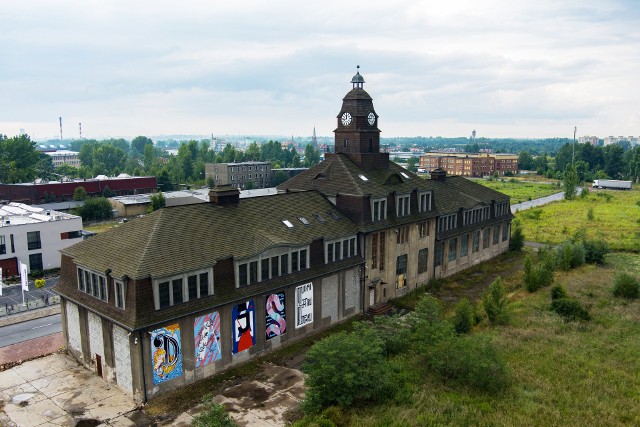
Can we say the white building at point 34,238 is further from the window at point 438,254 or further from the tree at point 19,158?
the tree at point 19,158

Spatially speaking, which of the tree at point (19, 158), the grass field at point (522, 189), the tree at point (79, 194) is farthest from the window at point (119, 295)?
the tree at point (19, 158)

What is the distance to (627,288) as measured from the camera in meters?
46.8

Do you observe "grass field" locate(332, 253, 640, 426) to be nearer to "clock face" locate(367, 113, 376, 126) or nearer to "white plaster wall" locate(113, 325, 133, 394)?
"white plaster wall" locate(113, 325, 133, 394)

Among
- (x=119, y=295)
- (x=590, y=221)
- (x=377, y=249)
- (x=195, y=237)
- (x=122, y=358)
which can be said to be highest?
(x=195, y=237)

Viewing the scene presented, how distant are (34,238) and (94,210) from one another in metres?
38.4

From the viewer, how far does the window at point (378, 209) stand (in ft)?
148

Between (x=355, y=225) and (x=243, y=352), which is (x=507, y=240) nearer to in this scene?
(x=355, y=225)

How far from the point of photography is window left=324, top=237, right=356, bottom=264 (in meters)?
40.8

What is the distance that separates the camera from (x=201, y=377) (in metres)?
32.5

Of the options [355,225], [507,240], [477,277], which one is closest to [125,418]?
[355,225]

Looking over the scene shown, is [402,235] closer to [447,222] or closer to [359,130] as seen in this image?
[447,222]

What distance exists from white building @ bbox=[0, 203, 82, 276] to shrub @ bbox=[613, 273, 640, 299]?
64.4 m

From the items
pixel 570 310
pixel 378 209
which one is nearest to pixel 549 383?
pixel 570 310

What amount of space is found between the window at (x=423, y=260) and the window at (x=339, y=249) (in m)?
11.9
